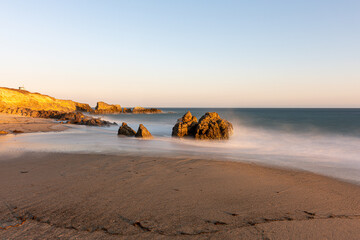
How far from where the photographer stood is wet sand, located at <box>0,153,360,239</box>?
8.71 feet

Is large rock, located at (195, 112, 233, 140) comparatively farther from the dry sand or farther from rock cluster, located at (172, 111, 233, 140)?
the dry sand

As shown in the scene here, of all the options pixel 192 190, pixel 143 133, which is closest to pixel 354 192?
pixel 192 190

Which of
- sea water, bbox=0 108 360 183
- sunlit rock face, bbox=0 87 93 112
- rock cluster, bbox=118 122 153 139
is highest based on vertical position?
sunlit rock face, bbox=0 87 93 112

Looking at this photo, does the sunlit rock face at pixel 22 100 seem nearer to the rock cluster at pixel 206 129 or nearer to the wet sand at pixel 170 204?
the rock cluster at pixel 206 129

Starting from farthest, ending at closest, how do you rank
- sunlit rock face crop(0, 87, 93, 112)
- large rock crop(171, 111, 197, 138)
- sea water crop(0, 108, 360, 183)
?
sunlit rock face crop(0, 87, 93, 112) → large rock crop(171, 111, 197, 138) → sea water crop(0, 108, 360, 183)

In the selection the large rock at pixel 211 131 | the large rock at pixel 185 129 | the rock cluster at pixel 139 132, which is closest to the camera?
the large rock at pixel 211 131

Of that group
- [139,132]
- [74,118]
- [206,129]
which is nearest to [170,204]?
[206,129]

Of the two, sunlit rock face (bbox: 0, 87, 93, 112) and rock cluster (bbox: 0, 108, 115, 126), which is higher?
sunlit rock face (bbox: 0, 87, 93, 112)

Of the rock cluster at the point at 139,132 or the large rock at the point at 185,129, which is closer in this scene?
the rock cluster at the point at 139,132

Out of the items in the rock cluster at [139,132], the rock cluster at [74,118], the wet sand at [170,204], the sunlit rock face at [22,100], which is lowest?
the wet sand at [170,204]

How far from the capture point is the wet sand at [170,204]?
8.71 feet

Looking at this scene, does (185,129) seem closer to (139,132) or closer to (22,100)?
(139,132)

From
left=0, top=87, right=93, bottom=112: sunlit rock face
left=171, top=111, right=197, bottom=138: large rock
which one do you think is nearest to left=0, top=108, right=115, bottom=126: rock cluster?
left=0, top=87, right=93, bottom=112: sunlit rock face

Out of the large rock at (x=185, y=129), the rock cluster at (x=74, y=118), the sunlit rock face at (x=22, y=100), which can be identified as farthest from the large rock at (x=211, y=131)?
the sunlit rock face at (x=22, y=100)
